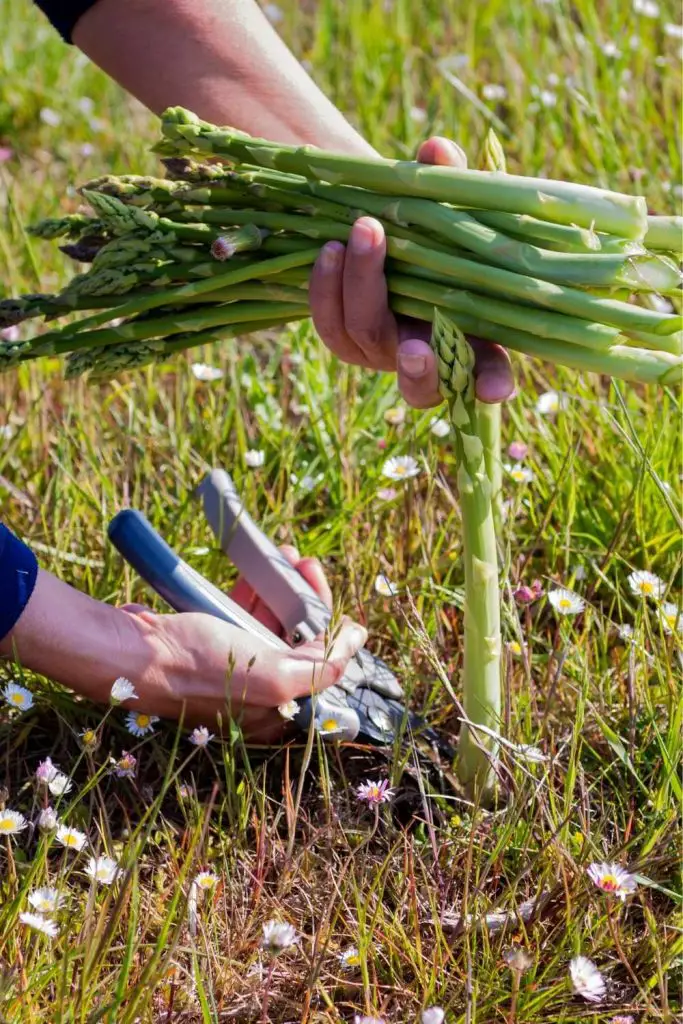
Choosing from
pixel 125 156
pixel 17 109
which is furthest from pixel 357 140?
pixel 17 109

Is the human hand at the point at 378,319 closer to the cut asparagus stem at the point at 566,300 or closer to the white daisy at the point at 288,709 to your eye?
the cut asparagus stem at the point at 566,300

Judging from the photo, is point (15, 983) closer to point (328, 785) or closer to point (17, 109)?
point (328, 785)

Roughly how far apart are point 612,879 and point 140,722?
733 millimetres

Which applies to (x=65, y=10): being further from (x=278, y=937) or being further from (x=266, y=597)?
(x=278, y=937)

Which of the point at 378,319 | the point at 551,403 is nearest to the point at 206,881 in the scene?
the point at 378,319

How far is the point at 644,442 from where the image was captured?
2.04m

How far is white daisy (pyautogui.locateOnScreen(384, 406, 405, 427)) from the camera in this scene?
2273 millimetres

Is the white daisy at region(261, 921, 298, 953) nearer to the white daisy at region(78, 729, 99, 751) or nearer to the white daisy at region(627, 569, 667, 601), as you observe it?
the white daisy at region(78, 729, 99, 751)

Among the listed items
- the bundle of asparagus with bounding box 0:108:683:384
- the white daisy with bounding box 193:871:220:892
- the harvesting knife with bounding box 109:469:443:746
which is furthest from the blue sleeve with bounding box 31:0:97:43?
the white daisy with bounding box 193:871:220:892

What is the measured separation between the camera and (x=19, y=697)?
1681mm

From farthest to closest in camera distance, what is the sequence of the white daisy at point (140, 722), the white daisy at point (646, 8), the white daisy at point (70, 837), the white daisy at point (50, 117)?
the white daisy at point (50, 117)
the white daisy at point (646, 8)
the white daisy at point (140, 722)
the white daisy at point (70, 837)

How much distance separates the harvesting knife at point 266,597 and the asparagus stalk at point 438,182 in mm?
561

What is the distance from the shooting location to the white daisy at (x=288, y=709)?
5.44ft

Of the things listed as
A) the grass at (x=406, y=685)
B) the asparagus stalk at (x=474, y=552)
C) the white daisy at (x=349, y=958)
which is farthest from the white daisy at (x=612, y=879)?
the white daisy at (x=349, y=958)
